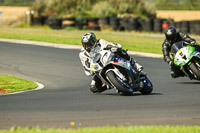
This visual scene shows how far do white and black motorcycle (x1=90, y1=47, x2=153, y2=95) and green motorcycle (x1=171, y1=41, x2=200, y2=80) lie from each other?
3160 millimetres

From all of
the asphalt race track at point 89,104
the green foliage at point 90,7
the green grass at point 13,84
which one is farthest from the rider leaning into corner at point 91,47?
the green foliage at point 90,7

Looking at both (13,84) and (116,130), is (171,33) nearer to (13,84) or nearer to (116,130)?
(13,84)

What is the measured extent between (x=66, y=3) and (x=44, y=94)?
40226 mm

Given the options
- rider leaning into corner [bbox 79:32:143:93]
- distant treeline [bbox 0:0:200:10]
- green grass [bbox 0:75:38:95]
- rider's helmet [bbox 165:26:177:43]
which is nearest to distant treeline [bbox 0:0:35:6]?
distant treeline [bbox 0:0:200:10]

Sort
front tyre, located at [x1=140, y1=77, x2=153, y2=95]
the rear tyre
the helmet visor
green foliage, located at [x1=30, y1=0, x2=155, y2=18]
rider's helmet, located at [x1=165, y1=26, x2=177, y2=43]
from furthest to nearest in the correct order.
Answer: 1. green foliage, located at [x1=30, y1=0, x2=155, y2=18]
2. rider's helmet, located at [x1=165, y1=26, x2=177, y2=43]
3. the rear tyre
4. front tyre, located at [x1=140, y1=77, x2=153, y2=95]
5. the helmet visor

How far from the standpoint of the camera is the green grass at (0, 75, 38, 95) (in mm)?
14241

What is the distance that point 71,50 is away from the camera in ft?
87.7

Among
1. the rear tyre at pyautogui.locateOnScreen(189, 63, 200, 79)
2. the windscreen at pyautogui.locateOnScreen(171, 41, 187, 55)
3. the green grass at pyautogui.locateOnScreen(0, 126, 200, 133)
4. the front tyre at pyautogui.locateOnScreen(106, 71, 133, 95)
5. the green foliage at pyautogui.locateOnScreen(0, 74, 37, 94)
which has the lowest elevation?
the green foliage at pyautogui.locateOnScreen(0, 74, 37, 94)

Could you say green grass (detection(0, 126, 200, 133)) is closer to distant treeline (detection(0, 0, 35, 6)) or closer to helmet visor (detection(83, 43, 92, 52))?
helmet visor (detection(83, 43, 92, 52))

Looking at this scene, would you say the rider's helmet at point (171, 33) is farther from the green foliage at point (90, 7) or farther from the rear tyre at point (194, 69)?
the green foliage at point (90, 7)

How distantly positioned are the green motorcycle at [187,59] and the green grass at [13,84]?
4203 millimetres

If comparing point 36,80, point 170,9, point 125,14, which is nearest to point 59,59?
point 36,80

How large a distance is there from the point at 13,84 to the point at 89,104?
5.19 m

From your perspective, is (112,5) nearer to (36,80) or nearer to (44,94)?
(36,80)
